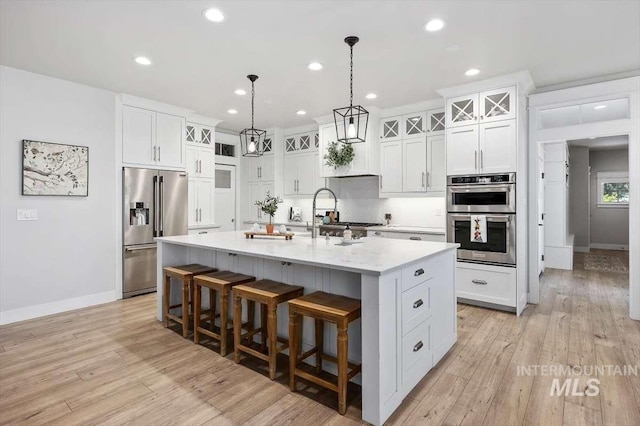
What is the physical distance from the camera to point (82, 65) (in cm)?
369

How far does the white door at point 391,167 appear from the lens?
530 cm

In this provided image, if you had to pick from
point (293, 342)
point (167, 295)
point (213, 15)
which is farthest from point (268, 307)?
point (213, 15)

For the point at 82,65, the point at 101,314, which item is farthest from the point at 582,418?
the point at 82,65

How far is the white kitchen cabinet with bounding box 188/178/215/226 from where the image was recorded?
5656 millimetres

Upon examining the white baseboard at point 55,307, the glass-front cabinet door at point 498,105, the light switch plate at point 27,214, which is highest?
the glass-front cabinet door at point 498,105

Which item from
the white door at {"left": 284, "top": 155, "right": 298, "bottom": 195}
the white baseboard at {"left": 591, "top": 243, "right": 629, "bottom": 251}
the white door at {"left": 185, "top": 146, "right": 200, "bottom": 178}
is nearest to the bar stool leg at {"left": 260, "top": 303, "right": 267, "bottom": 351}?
the white door at {"left": 185, "top": 146, "right": 200, "bottom": 178}

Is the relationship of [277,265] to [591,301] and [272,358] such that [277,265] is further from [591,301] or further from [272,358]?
[591,301]

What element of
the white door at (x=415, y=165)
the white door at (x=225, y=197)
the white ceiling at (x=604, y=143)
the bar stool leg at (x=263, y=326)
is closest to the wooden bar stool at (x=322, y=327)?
the bar stool leg at (x=263, y=326)

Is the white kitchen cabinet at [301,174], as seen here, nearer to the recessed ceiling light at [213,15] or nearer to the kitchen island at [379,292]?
the kitchen island at [379,292]

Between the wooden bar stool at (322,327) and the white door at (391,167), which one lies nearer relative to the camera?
the wooden bar stool at (322,327)

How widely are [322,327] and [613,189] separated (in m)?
10.4

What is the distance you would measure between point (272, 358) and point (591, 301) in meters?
4.28

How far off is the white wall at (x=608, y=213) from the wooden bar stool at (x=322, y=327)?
10.1 meters

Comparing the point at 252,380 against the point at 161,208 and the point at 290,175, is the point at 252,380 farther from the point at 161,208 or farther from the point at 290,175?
the point at 290,175
